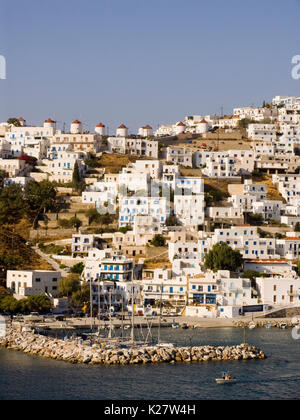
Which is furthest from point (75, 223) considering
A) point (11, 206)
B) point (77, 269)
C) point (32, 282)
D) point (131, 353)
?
point (131, 353)

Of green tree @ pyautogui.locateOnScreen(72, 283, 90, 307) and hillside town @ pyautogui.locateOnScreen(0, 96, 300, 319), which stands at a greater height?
hillside town @ pyautogui.locateOnScreen(0, 96, 300, 319)

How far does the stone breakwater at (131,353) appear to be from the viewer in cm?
1792

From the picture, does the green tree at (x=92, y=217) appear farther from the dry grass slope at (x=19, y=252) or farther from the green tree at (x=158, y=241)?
the green tree at (x=158, y=241)

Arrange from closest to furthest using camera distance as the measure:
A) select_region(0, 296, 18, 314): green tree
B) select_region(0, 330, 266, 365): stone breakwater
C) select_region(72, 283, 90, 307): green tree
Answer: select_region(0, 330, 266, 365): stone breakwater
select_region(0, 296, 18, 314): green tree
select_region(72, 283, 90, 307): green tree

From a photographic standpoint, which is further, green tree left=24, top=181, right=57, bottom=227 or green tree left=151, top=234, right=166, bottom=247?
green tree left=24, top=181, right=57, bottom=227

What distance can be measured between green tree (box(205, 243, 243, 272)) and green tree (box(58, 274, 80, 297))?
3915 mm

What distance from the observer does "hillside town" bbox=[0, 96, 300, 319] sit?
2444 centimetres

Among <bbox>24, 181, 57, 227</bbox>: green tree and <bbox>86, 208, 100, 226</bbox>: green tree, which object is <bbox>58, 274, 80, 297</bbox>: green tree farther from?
<bbox>24, 181, 57, 227</bbox>: green tree

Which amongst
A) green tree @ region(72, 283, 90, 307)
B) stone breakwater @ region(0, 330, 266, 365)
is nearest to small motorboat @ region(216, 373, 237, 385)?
stone breakwater @ region(0, 330, 266, 365)

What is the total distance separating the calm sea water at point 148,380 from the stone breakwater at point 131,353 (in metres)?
0.30

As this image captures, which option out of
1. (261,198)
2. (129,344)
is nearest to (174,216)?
(261,198)

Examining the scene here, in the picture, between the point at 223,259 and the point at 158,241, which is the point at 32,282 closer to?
the point at 158,241

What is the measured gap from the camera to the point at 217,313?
23.8m
